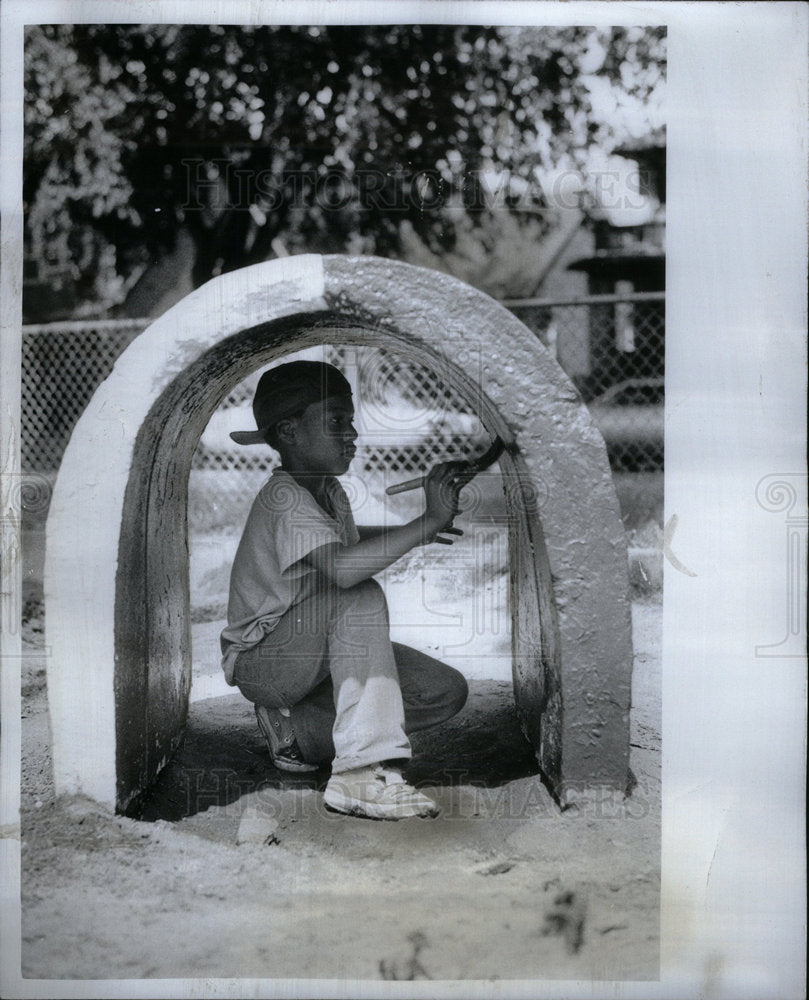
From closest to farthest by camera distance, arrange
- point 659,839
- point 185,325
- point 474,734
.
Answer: point 185,325 < point 659,839 < point 474,734

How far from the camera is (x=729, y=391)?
288 centimetres

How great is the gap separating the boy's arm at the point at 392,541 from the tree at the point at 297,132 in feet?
2.51

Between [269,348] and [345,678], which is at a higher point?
[269,348]

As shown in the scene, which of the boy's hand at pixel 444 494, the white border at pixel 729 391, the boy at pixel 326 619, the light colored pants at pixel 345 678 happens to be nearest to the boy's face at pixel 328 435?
the boy at pixel 326 619

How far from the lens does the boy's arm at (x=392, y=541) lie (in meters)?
2.78

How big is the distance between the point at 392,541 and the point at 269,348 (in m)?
0.73

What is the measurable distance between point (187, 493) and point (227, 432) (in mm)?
251

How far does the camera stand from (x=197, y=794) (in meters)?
2.81

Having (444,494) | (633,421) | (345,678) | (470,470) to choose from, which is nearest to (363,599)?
(345,678)

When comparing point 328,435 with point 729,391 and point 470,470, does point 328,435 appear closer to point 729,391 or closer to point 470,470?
point 470,470

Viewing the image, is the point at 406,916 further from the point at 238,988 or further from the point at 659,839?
the point at 659,839

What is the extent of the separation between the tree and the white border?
0.27 ft

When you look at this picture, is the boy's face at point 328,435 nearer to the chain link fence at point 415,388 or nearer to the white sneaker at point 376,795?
the chain link fence at point 415,388

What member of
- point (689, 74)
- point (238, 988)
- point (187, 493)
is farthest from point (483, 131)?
point (238, 988)
